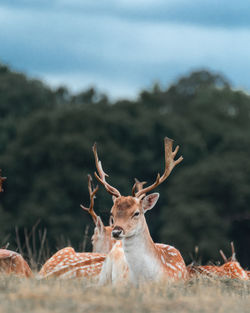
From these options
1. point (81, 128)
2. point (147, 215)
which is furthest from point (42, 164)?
point (147, 215)

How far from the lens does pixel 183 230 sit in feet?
94.3

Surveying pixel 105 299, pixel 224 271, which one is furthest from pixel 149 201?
pixel 105 299

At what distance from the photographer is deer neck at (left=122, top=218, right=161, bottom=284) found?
7.07 metres

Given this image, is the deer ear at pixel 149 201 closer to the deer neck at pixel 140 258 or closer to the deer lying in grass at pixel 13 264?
the deer neck at pixel 140 258

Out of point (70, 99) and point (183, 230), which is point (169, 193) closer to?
point (183, 230)

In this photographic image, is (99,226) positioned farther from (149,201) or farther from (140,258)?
(140,258)

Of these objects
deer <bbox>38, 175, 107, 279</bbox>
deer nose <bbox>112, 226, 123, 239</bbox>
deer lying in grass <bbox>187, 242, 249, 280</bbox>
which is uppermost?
deer nose <bbox>112, 226, 123, 239</bbox>

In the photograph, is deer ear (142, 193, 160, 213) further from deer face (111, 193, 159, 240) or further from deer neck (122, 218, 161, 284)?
deer neck (122, 218, 161, 284)

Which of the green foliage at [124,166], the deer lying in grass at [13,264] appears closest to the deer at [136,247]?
the deer lying in grass at [13,264]

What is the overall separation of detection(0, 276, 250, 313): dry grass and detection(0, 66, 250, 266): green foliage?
18665 millimetres

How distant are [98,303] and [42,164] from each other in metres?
26.6

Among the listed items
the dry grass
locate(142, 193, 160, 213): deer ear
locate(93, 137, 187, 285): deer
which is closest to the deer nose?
locate(93, 137, 187, 285): deer

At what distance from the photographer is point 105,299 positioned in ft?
16.8

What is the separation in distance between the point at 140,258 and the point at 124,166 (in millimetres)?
23448
